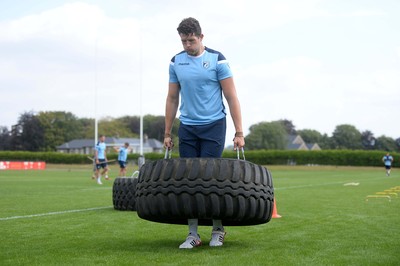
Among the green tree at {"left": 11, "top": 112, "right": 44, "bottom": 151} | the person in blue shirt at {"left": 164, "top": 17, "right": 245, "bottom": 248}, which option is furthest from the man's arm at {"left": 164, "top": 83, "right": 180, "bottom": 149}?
the green tree at {"left": 11, "top": 112, "right": 44, "bottom": 151}

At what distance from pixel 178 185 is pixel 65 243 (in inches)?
66.2

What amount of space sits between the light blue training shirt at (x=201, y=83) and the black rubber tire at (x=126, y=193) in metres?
5.23

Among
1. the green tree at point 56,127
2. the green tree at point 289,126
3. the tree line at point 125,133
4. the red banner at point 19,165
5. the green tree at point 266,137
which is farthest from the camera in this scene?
the green tree at point 289,126

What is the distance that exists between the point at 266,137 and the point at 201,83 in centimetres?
13253

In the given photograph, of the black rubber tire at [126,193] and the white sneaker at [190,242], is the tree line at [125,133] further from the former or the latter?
the white sneaker at [190,242]

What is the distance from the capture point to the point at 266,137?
138500mm

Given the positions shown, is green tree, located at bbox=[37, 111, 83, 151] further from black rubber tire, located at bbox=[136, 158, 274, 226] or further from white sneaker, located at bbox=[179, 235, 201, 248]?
black rubber tire, located at bbox=[136, 158, 274, 226]

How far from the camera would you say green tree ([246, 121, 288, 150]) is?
13588 cm

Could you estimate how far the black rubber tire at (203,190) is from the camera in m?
5.97

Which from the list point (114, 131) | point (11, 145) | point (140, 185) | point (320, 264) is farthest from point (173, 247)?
point (114, 131)

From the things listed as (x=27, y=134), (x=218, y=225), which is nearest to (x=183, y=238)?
(x=218, y=225)

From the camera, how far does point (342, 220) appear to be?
1005 cm

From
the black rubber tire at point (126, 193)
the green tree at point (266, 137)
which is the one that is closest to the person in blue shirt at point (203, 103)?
the black rubber tire at point (126, 193)

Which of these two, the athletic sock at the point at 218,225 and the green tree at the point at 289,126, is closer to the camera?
the athletic sock at the point at 218,225
